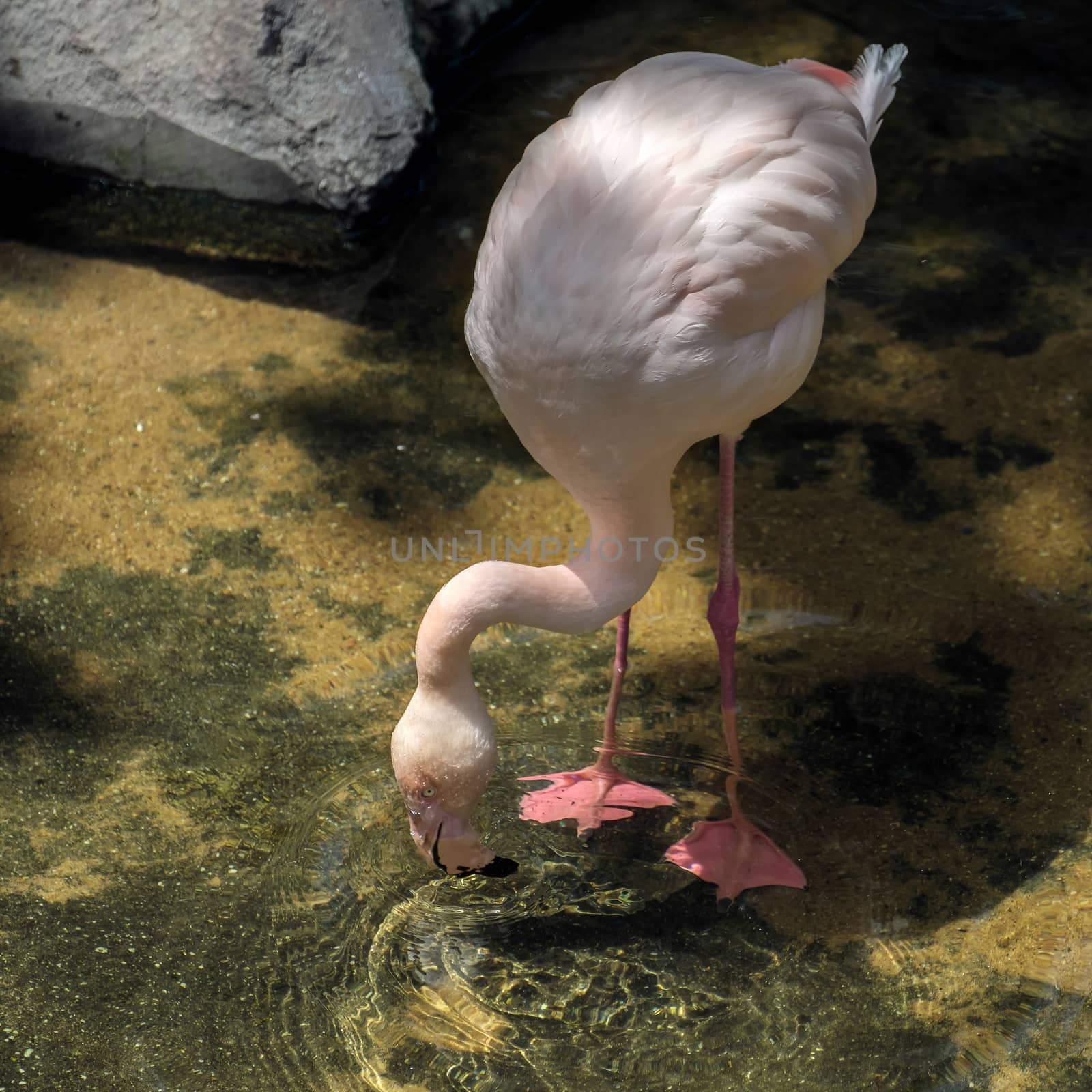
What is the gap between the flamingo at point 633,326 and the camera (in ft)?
9.52

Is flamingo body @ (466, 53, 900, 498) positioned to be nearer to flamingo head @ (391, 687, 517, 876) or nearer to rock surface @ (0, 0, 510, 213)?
flamingo head @ (391, 687, 517, 876)

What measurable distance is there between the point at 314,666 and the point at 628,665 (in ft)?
3.00

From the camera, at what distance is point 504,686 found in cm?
382

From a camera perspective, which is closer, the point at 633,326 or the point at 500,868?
the point at 633,326

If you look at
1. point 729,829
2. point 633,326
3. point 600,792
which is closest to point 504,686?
point 600,792

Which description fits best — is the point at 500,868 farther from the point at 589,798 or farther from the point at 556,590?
the point at 556,590

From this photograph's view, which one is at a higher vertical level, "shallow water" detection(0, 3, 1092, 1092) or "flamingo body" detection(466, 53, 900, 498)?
"flamingo body" detection(466, 53, 900, 498)

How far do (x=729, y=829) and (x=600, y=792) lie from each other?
353mm

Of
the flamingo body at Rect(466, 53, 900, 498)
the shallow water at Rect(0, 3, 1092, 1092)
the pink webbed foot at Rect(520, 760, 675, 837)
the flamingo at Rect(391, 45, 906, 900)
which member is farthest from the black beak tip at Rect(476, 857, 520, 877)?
the flamingo body at Rect(466, 53, 900, 498)

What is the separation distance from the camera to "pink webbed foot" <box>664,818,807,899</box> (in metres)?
3.26

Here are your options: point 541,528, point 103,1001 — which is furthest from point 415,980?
point 541,528

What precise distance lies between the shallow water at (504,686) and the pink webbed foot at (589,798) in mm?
50

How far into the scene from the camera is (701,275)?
2.99 metres

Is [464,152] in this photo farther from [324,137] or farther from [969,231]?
[969,231]
